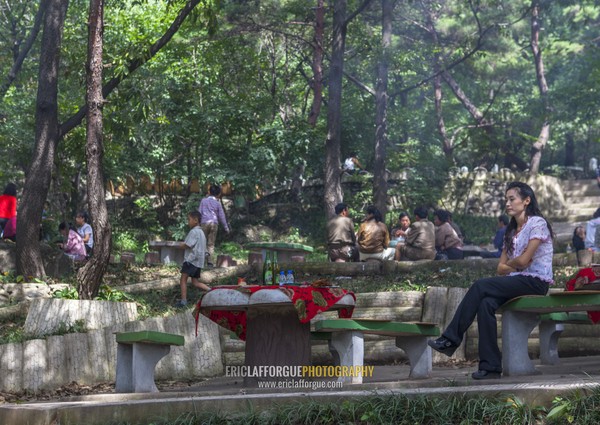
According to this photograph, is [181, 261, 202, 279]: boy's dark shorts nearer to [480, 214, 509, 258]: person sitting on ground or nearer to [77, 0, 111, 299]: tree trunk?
[77, 0, 111, 299]: tree trunk

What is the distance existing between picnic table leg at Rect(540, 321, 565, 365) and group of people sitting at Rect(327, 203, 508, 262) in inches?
264

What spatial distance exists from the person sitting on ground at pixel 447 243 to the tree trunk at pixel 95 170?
20.9 feet

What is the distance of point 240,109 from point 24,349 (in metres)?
14.1

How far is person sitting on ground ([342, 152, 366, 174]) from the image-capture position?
1067 inches

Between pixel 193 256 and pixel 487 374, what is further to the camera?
pixel 193 256

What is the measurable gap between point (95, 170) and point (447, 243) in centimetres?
664

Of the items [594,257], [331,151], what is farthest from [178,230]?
[594,257]

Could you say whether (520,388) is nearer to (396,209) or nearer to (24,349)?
(24,349)

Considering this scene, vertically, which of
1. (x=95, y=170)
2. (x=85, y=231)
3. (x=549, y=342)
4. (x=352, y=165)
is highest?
(x=352, y=165)

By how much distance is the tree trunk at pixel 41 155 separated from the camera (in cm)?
1552

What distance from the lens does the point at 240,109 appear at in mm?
23766

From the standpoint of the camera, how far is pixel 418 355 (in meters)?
8.84

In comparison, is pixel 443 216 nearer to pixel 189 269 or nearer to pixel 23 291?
pixel 189 269

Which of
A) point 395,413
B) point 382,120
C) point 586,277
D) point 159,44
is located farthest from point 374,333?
point 382,120
